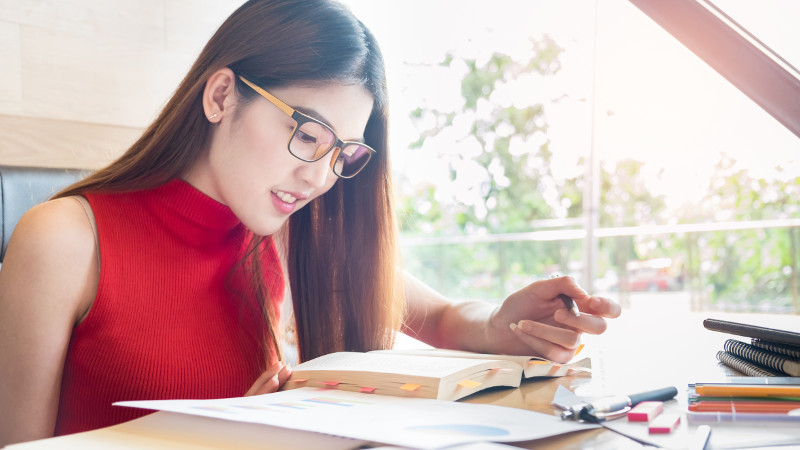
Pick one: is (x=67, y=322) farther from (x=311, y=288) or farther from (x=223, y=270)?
(x=311, y=288)

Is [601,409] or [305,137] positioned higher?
[305,137]

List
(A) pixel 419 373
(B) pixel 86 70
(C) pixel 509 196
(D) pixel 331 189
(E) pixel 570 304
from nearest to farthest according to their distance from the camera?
(A) pixel 419 373
(E) pixel 570 304
(D) pixel 331 189
(B) pixel 86 70
(C) pixel 509 196

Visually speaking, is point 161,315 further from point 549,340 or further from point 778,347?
point 778,347

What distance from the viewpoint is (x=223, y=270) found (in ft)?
3.87

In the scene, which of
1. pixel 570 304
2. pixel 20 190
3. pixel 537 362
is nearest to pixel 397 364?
pixel 537 362

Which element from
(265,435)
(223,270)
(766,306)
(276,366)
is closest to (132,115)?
(223,270)

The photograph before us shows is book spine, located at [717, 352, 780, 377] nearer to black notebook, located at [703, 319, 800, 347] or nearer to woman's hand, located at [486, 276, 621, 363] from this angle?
black notebook, located at [703, 319, 800, 347]

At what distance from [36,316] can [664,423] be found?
78cm

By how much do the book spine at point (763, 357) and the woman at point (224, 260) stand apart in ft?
0.58

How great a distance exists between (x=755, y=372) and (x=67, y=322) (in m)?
0.91

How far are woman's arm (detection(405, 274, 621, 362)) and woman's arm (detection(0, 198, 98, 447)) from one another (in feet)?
2.01

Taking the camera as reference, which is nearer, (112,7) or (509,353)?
(509,353)

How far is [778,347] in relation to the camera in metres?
0.81

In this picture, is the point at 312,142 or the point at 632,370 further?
the point at 312,142
